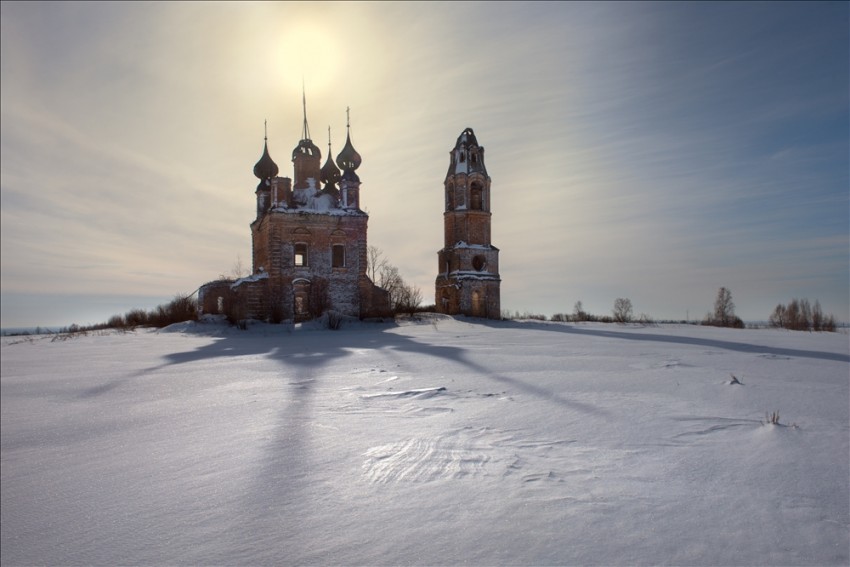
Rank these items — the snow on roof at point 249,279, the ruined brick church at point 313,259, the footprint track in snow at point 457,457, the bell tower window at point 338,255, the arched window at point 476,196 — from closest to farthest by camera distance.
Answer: the footprint track in snow at point 457,457 → the snow on roof at point 249,279 → the ruined brick church at point 313,259 → the bell tower window at point 338,255 → the arched window at point 476,196

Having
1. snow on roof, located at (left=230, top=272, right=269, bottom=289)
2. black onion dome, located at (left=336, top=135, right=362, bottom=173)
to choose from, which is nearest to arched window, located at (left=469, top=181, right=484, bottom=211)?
black onion dome, located at (left=336, top=135, right=362, bottom=173)

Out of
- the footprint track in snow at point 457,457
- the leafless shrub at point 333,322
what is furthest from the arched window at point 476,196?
the footprint track in snow at point 457,457

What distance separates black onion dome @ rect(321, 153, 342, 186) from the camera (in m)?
25.3

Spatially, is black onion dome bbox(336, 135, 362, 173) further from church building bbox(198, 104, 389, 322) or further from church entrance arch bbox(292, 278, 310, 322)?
church entrance arch bbox(292, 278, 310, 322)

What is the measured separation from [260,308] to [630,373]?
17379 mm

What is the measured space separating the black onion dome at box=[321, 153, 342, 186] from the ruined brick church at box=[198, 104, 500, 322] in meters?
0.05

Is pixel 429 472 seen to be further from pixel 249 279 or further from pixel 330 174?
pixel 330 174

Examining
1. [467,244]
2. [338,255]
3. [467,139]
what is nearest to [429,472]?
[338,255]

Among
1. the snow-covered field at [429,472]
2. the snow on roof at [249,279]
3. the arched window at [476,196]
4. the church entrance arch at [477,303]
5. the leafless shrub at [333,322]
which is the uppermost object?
Result: the arched window at [476,196]

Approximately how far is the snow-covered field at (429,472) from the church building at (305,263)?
15776 millimetres

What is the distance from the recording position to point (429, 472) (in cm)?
266

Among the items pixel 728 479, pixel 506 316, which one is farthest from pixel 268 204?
pixel 728 479

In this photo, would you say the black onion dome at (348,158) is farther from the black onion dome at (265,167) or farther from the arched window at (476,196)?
the arched window at (476,196)

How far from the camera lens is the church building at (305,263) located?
20.6m
